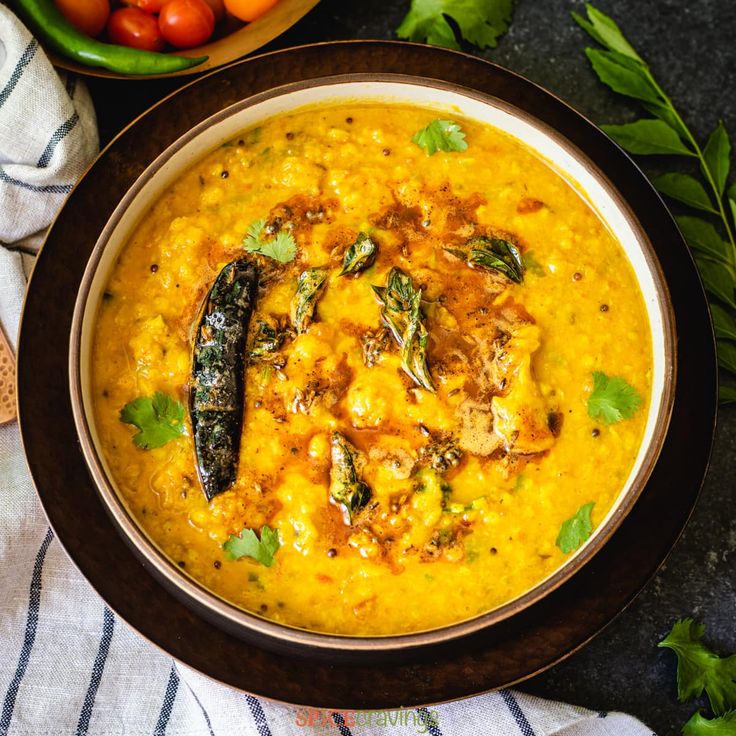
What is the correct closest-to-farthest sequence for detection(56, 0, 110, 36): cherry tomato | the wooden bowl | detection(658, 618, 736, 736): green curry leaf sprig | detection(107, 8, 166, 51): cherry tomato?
1. detection(658, 618, 736, 736): green curry leaf sprig
2. the wooden bowl
3. detection(56, 0, 110, 36): cherry tomato
4. detection(107, 8, 166, 51): cherry tomato

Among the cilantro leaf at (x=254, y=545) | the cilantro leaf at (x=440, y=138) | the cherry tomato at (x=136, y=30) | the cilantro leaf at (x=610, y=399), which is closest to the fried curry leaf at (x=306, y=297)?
the cilantro leaf at (x=440, y=138)

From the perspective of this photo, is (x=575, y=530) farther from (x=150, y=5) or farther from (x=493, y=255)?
(x=150, y=5)

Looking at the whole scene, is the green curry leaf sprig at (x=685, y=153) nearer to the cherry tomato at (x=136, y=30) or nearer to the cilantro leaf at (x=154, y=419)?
the cherry tomato at (x=136, y=30)

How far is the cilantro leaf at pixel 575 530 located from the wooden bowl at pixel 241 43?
2.72m

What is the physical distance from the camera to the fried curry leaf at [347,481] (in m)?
3.43

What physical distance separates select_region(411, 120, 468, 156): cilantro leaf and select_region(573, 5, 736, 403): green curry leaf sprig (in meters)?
0.98

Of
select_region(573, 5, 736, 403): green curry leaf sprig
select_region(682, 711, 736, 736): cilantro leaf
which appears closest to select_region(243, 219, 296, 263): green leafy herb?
select_region(573, 5, 736, 403): green curry leaf sprig

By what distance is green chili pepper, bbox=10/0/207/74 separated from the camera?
13.3ft

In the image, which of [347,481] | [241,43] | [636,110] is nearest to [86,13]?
[241,43]

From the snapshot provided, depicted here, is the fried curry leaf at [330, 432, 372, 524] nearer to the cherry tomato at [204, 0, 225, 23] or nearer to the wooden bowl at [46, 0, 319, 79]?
the wooden bowl at [46, 0, 319, 79]

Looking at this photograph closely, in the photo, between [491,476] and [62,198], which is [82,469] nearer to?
[62,198]

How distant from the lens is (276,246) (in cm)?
362

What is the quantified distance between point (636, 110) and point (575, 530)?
237 cm

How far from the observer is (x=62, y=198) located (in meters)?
4.04
